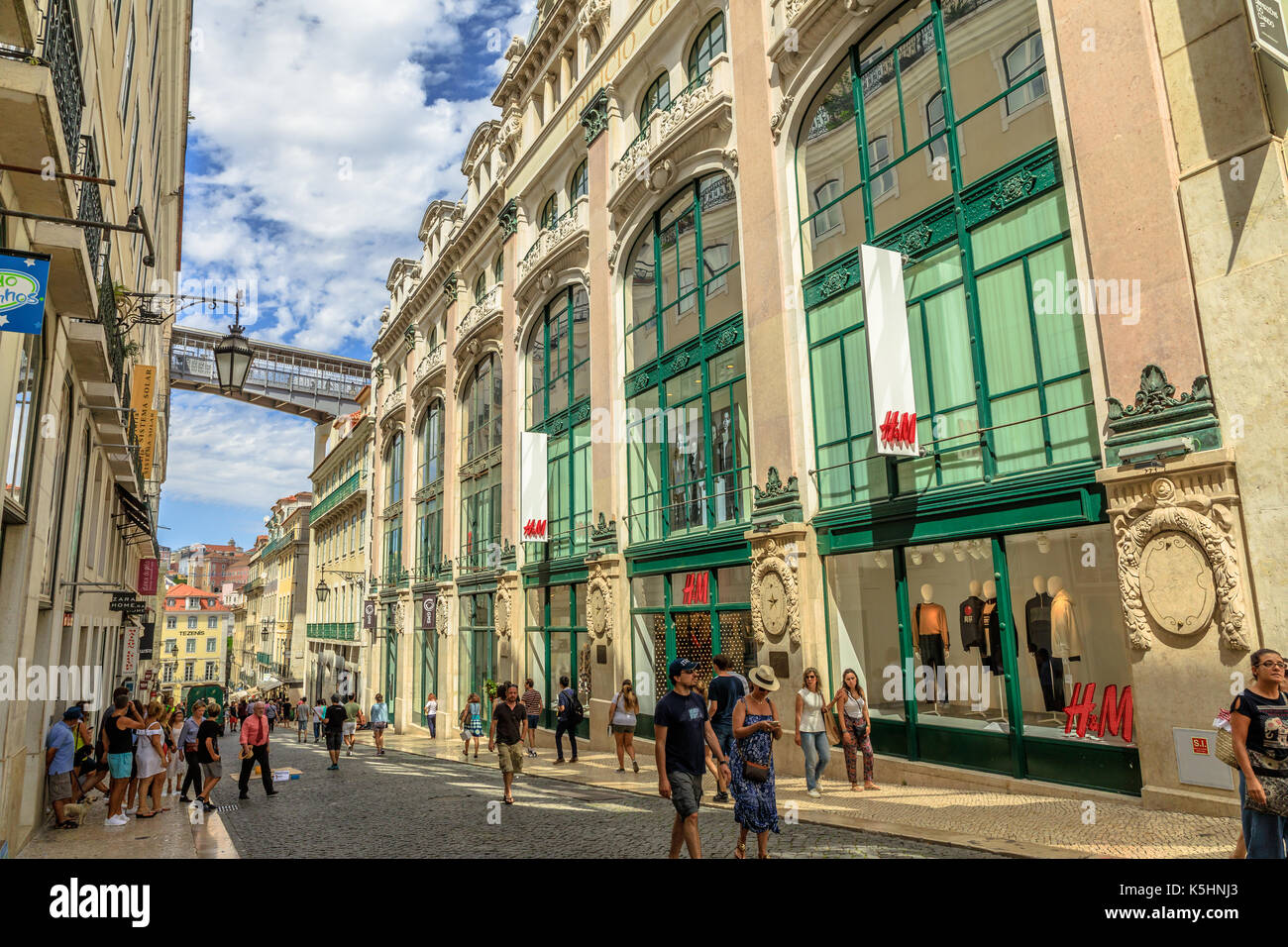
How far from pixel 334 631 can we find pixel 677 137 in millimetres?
38395

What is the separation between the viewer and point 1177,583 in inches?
315

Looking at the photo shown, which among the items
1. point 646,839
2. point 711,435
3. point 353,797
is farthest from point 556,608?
point 646,839

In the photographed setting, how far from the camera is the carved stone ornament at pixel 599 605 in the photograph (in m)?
18.1

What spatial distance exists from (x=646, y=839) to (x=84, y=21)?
36.8ft

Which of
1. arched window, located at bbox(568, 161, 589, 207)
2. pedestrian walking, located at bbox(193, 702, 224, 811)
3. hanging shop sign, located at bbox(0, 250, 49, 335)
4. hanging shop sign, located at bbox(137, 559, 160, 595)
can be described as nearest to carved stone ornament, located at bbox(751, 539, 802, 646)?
pedestrian walking, located at bbox(193, 702, 224, 811)

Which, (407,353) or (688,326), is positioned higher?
(407,353)

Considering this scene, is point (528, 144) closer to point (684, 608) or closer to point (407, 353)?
point (407, 353)

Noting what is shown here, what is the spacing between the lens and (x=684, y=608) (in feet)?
52.5

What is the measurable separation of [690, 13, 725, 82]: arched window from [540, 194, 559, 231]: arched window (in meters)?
6.76

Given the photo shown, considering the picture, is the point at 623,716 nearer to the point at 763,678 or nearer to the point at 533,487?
the point at 763,678

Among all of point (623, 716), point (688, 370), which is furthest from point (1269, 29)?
point (623, 716)

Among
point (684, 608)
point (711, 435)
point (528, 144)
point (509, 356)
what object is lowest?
point (684, 608)

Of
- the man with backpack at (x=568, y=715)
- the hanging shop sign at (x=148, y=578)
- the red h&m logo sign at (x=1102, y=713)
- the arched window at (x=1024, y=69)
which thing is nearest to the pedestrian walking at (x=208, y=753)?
the man with backpack at (x=568, y=715)

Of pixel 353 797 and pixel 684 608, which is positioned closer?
pixel 353 797
